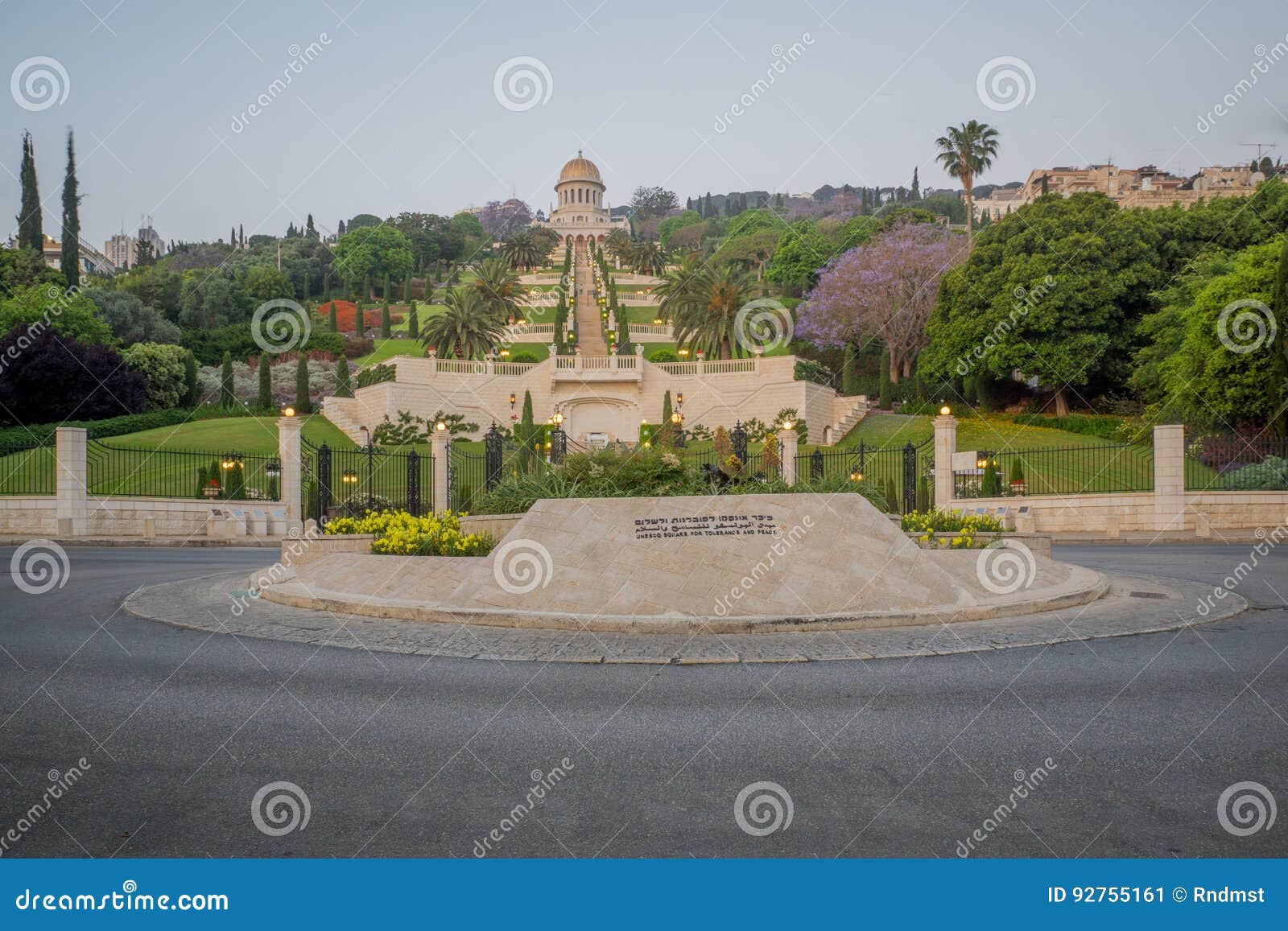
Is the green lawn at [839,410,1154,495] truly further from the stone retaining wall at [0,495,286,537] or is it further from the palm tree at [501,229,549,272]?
the palm tree at [501,229,549,272]

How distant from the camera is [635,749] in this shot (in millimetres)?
5805

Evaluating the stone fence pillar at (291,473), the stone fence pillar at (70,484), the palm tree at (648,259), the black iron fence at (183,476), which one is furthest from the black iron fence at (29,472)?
the palm tree at (648,259)

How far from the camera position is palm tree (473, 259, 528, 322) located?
69.4 meters

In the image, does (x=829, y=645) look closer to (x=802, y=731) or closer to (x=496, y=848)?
(x=802, y=731)

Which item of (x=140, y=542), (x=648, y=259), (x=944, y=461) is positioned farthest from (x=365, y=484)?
(x=648, y=259)

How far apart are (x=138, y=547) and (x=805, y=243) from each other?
77.2 m

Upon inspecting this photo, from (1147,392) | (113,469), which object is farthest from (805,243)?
(113,469)

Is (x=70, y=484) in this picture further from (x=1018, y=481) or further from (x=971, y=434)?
(x=971, y=434)

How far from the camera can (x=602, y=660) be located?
890 cm

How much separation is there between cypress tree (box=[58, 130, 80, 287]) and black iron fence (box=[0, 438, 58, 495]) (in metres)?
37.2

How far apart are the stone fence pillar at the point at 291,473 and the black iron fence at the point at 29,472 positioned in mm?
6313

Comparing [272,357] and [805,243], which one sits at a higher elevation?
[805,243]

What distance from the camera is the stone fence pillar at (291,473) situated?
1032 inches

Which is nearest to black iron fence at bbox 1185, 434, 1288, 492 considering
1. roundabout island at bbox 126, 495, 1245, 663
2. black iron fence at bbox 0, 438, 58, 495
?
roundabout island at bbox 126, 495, 1245, 663
